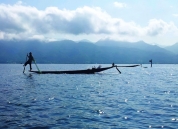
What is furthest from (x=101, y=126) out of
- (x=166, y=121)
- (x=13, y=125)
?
(x=13, y=125)

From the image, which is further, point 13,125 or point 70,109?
point 70,109

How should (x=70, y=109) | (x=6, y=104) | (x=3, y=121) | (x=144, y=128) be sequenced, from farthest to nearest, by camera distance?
(x=6, y=104) < (x=70, y=109) < (x=3, y=121) < (x=144, y=128)

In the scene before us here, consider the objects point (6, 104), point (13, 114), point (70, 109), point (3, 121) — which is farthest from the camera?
point (6, 104)

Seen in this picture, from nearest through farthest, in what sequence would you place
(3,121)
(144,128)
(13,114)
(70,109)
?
(144,128)
(3,121)
(13,114)
(70,109)

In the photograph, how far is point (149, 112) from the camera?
2169cm

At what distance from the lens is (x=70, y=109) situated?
22875 millimetres

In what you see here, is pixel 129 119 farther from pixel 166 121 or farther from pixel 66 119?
pixel 66 119

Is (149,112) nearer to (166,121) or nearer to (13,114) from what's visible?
(166,121)

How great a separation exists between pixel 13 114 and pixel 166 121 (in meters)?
13.1

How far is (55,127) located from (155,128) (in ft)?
23.7

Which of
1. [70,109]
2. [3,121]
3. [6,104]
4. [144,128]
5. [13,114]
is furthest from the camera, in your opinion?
[6,104]

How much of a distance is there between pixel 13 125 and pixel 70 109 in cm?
672

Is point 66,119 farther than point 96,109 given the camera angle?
No

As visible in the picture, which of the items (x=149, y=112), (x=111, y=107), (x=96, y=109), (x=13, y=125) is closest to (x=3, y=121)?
(x=13, y=125)
